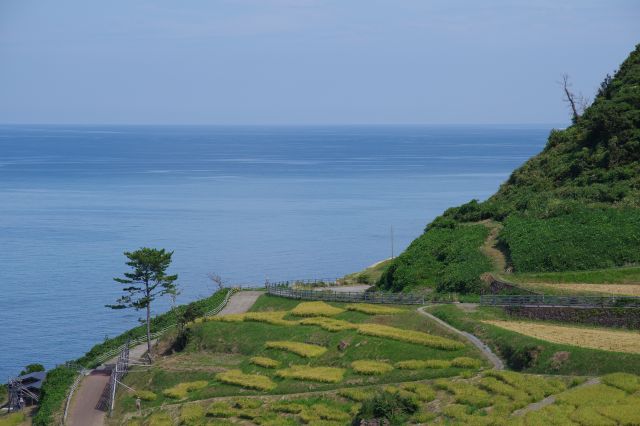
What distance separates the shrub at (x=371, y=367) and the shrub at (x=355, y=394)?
2707 millimetres

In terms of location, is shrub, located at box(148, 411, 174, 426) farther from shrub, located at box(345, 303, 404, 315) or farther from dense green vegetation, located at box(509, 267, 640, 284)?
dense green vegetation, located at box(509, 267, 640, 284)

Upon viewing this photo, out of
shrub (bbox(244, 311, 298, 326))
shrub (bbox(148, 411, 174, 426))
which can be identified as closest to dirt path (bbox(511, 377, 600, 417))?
shrub (bbox(148, 411, 174, 426))

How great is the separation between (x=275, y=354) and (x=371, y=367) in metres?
8.86

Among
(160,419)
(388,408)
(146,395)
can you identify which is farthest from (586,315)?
(146,395)

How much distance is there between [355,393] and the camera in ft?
171

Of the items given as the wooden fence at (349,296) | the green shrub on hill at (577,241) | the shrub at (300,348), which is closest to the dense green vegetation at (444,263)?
the green shrub on hill at (577,241)

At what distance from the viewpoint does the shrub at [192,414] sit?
175 ft

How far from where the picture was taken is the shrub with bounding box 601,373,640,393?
144 feet

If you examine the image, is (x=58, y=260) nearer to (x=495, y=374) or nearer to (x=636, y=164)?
(x=636, y=164)

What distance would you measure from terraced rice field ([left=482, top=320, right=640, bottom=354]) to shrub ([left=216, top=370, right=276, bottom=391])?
1503cm

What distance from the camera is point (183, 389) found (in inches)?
2352

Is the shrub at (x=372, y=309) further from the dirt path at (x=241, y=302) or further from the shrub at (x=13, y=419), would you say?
the shrub at (x=13, y=419)

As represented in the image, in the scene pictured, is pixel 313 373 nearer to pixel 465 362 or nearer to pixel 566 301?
pixel 465 362

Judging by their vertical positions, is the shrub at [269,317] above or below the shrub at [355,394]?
above
